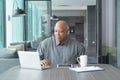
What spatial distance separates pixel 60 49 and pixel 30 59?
0.64 m

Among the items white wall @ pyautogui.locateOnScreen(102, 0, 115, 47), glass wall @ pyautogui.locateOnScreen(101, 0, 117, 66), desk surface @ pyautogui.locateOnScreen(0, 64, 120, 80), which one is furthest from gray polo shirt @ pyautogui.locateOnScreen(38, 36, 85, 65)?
white wall @ pyautogui.locateOnScreen(102, 0, 115, 47)

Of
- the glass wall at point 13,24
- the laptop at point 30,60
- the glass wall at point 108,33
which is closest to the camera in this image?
the laptop at point 30,60

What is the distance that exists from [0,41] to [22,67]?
5.43 metres

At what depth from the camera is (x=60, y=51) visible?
3.08 meters

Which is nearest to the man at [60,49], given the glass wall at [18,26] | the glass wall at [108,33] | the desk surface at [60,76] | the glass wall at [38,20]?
the desk surface at [60,76]

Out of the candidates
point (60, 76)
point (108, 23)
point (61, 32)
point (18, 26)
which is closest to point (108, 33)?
point (108, 23)

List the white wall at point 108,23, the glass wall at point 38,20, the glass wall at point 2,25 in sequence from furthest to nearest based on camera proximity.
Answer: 1. the glass wall at point 38,20
2. the glass wall at point 2,25
3. the white wall at point 108,23

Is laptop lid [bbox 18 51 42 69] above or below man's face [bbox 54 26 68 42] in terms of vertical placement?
below

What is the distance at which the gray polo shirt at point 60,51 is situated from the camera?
3059 mm

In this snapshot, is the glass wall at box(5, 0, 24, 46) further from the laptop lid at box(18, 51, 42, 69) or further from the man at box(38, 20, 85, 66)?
the laptop lid at box(18, 51, 42, 69)

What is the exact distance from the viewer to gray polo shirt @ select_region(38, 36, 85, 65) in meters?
3.06

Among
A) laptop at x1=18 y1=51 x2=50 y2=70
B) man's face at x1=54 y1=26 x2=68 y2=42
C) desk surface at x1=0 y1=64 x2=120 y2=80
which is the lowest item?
desk surface at x1=0 y1=64 x2=120 y2=80

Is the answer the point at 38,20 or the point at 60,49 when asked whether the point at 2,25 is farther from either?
the point at 60,49

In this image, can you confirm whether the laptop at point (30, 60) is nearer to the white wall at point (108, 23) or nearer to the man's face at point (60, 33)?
the man's face at point (60, 33)
